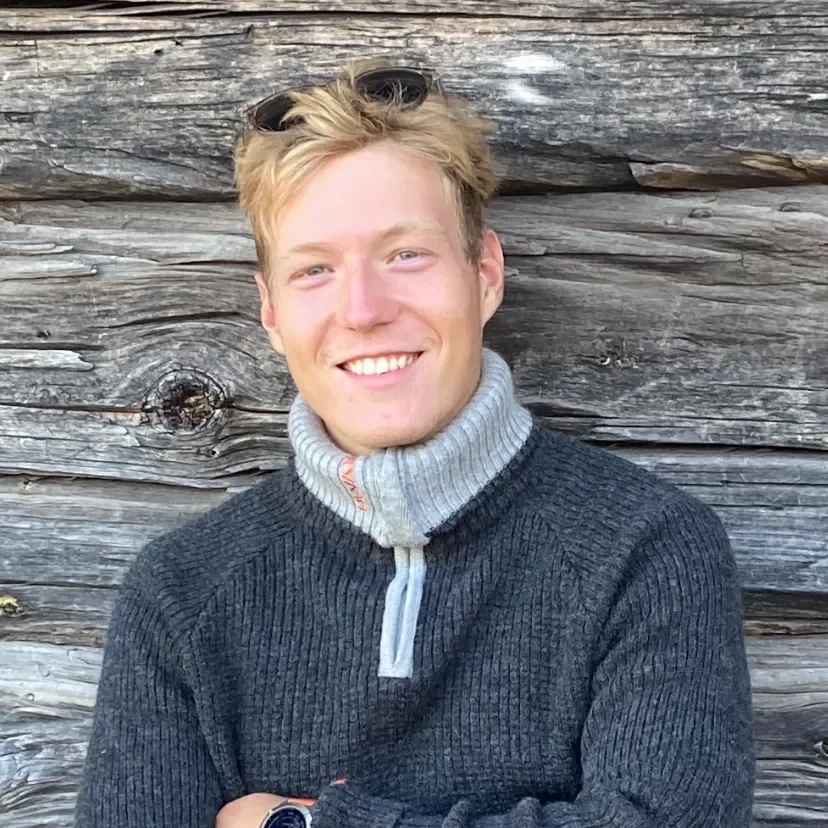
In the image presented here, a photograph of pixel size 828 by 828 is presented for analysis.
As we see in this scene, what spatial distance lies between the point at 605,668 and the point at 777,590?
652 mm

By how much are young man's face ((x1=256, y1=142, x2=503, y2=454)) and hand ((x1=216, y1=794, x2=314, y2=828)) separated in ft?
1.88

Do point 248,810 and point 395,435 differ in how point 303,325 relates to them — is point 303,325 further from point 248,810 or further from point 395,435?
point 248,810

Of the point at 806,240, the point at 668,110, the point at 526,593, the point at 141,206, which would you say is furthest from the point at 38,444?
the point at 806,240

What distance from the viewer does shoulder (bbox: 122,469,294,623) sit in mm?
1715

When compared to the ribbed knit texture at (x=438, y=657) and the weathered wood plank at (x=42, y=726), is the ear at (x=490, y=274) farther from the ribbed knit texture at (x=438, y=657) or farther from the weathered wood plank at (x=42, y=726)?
the weathered wood plank at (x=42, y=726)

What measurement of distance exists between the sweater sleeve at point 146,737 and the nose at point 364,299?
0.56 meters

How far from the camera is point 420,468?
1.59 m

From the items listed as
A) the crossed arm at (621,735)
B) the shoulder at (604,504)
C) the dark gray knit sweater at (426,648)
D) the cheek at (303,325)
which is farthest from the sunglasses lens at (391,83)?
the crossed arm at (621,735)

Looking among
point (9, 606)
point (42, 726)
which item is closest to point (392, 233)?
point (9, 606)

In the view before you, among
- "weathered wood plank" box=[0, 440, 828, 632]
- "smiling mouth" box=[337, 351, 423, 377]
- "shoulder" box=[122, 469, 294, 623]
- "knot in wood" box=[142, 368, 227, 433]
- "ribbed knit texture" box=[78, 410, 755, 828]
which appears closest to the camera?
"ribbed knit texture" box=[78, 410, 755, 828]

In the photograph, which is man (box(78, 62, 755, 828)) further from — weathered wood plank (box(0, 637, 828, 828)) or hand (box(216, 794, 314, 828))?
weathered wood plank (box(0, 637, 828, 828))

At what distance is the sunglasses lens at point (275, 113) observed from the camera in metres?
1.73

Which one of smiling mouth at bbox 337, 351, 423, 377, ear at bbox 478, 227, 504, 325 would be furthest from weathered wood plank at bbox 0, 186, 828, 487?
smiling mouth at bbox 337, 351, 423, 377

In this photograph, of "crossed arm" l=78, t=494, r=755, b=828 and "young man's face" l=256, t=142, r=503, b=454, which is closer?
"crossed arm" l=78, t=494, r=755, b=828
